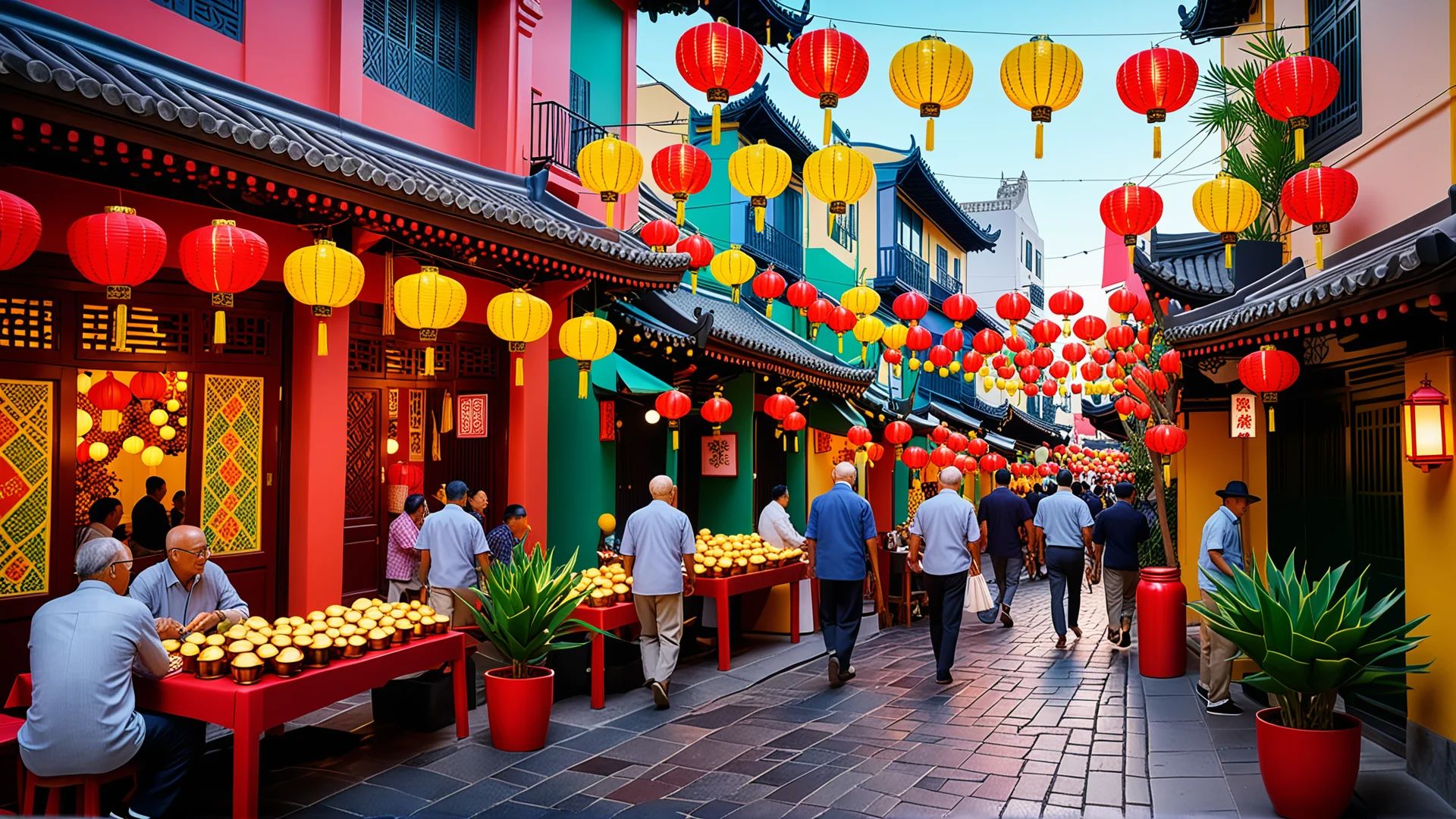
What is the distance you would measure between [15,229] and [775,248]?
53.0 feet

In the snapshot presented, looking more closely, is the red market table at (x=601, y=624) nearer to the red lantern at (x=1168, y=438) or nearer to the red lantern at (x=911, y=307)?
the red lantern at (x=1168, y=438)

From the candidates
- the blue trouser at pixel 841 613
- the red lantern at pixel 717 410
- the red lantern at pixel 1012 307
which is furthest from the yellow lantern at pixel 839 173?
the red lantern at pixel 1012 307

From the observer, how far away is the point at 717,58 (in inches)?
264

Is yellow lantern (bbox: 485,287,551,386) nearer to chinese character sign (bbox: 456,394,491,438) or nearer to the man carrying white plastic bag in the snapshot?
chinese character sign (bbox: 456,394,491,438)

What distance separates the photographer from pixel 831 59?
662 cm

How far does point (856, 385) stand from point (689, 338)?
5.81 m

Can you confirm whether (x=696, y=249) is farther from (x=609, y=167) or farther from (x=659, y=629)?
(x=659, y=629)

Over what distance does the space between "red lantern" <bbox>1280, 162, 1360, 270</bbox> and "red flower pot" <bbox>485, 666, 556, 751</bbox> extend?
694 cm

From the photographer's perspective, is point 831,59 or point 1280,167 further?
point 1280,167

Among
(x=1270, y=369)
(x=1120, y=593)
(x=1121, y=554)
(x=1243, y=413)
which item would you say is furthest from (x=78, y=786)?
(x=1120, y=593)

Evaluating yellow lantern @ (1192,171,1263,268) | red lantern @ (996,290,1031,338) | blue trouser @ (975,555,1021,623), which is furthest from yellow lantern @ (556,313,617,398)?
red lantern @ (996,290,1031,338)

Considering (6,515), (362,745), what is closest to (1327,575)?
(362,745)

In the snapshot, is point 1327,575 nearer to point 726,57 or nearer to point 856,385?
point 726,57

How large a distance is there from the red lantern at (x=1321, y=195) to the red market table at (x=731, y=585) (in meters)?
5.95
